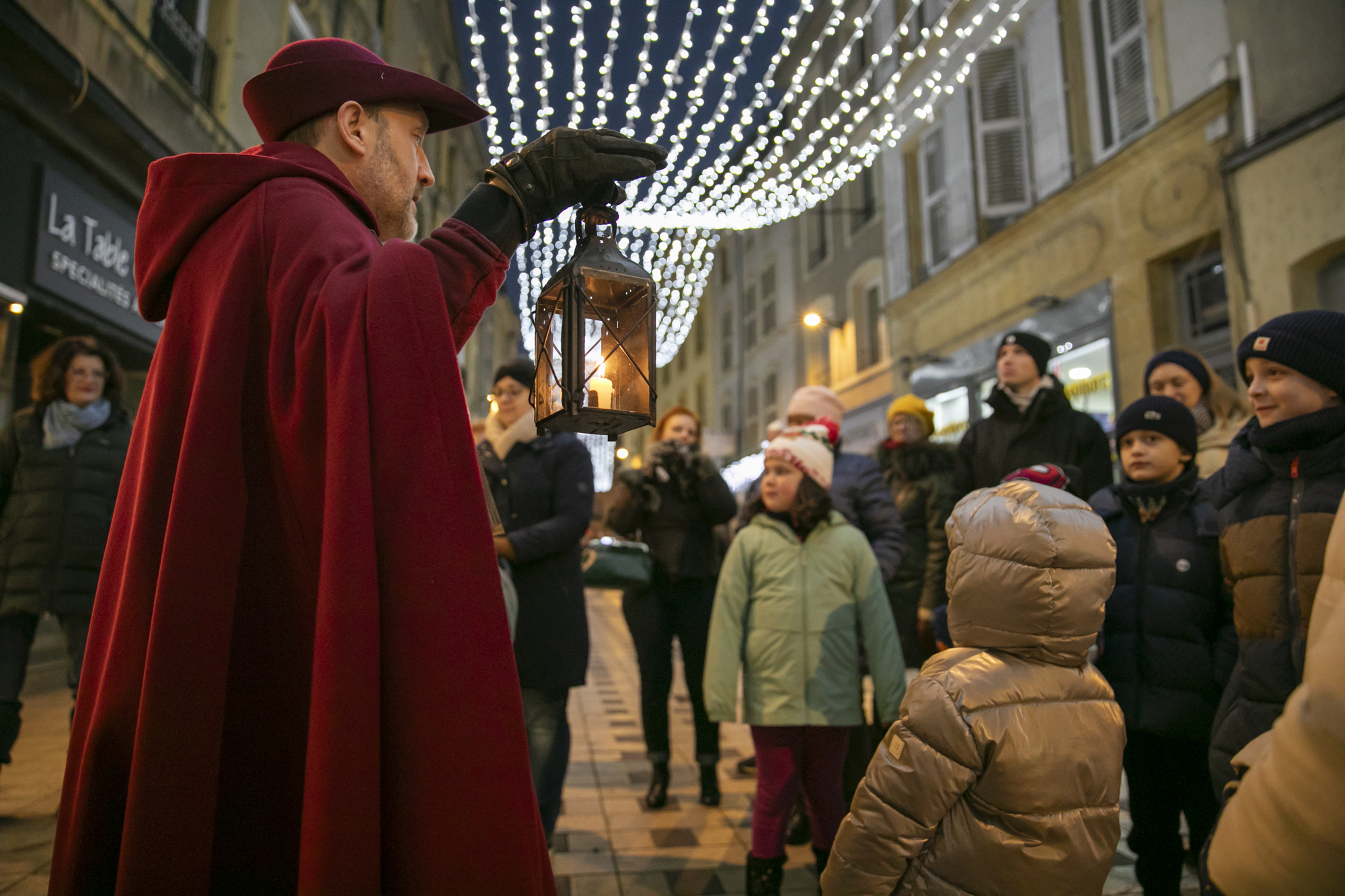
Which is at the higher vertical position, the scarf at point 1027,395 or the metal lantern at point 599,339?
the scarf at point 1027,395

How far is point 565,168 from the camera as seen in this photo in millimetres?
1374

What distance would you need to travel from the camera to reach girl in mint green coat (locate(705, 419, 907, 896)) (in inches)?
112

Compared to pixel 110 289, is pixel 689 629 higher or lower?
lower

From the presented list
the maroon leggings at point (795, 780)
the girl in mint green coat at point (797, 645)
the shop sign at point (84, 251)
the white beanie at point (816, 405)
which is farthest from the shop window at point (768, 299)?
the maroon leggings at point (795, 780)

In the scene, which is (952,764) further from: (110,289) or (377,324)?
(110,289)

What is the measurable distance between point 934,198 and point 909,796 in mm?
12625

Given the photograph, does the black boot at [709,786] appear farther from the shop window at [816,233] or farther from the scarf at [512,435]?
the shop window at [816,233]

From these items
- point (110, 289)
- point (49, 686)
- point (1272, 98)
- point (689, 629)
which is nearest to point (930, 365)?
point (1272, 98)

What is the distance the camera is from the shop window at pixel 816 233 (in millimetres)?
17375

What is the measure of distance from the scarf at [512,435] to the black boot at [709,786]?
1852mm

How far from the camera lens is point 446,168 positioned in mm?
19406

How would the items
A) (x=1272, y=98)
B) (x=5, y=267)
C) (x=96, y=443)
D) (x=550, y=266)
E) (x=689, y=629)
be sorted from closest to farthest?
(x=96, y=443)
(x=689, y=629)
(x=5, y=267)
(x=1272, y=98)
(x=550, y=266)

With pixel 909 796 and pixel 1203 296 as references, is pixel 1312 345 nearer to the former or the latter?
pixel 909 796

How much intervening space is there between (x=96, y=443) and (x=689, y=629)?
9.38ft
